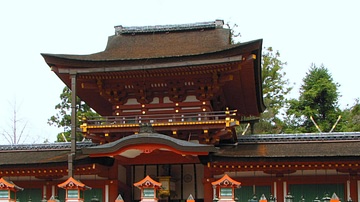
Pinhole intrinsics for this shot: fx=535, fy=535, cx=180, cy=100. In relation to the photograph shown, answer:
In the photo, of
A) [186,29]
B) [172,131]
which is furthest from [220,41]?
[172,131]

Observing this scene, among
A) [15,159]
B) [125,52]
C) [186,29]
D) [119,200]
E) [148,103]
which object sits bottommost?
[119,200]

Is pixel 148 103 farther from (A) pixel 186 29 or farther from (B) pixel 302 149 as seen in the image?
(B) pixel 302 149

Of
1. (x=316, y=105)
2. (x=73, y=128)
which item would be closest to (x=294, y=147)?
(x=73, y=128)

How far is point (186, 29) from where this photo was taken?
998 inches

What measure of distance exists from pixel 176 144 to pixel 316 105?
25.4 m

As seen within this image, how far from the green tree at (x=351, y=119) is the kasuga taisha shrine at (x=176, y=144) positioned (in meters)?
18.1

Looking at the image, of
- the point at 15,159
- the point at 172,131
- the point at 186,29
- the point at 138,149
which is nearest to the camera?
the point at 138,149

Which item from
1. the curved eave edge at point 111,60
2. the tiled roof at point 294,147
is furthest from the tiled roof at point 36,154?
the tiled roof at point 294,147

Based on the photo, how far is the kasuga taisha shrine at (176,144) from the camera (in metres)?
19.8

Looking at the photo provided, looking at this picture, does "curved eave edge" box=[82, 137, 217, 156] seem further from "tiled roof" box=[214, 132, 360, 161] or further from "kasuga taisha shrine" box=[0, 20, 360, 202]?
"tiled roof" box=[214, 132, 360, 161]

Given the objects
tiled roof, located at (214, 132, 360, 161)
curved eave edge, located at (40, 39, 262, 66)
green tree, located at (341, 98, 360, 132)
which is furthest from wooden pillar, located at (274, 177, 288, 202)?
green tree, located at (341, 98, 360, 132)

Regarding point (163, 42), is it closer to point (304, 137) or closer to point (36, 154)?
point (36, 154)

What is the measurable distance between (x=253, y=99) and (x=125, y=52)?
7.41 meters

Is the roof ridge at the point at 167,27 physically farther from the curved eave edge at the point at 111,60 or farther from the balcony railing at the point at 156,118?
the balcony railing at the point at 156,118
